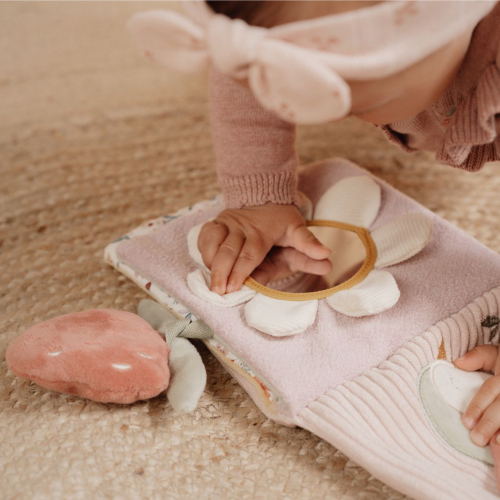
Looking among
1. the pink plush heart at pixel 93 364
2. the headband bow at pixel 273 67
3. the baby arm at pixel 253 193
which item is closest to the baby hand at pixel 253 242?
the baby arm at pixel 253 193

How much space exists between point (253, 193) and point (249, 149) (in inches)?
2.0

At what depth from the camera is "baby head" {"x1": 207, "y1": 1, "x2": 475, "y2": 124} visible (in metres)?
0.35

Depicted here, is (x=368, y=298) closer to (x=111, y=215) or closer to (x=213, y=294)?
(x=213, y=294)

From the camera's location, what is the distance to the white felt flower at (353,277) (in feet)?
1.55

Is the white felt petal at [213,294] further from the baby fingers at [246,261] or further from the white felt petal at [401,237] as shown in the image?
the white felt petal at [401,237]

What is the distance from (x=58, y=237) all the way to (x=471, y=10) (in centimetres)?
48

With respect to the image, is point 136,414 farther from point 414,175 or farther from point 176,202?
point 414,175

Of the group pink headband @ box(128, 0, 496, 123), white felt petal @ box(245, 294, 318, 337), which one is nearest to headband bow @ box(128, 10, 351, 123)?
pink headband @ box(128, 0, 496, 123)

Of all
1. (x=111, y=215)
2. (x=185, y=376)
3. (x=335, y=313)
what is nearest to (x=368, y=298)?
(x=335, y=313)

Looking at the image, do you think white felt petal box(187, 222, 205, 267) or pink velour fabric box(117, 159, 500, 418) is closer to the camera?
pink velour fabric box(117, 159, 500, 418)

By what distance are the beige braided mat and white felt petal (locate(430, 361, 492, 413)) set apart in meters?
0.08

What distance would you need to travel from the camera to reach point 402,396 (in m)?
0.42

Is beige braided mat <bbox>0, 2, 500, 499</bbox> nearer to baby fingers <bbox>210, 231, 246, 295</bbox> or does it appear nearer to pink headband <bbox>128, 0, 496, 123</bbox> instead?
baby fingers <bbox>210, 231, 246, 295</bbox>

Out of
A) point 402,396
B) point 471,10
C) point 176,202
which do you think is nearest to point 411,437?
point 402,396
